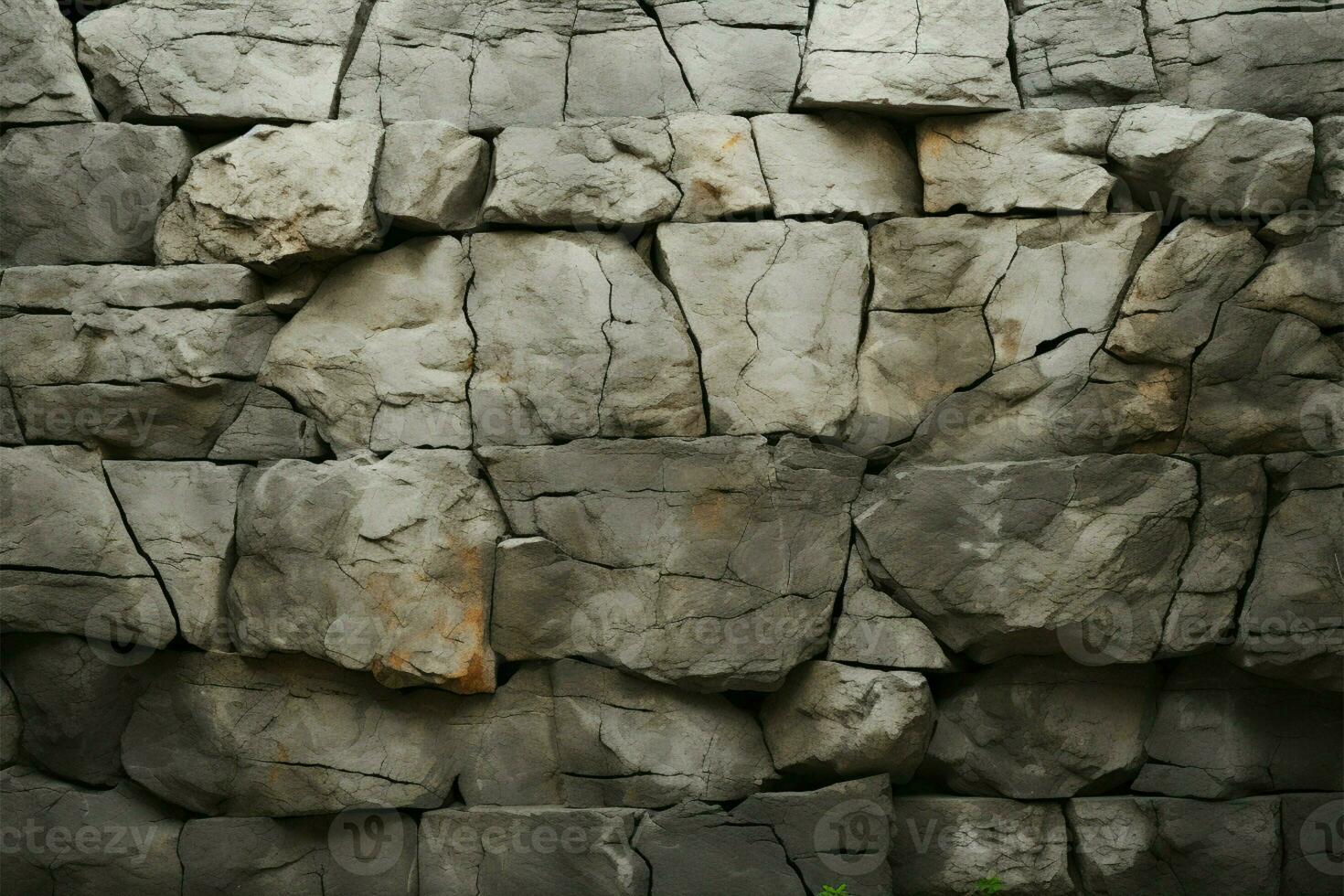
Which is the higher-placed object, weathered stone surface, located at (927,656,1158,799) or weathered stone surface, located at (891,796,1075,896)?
weathered stone surface, located at (927,656,1158,799)

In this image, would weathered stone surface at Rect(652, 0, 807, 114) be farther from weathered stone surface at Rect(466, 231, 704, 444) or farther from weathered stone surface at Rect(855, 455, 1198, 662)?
weathered stone surface at Rect(855, 455, 1198, 662)

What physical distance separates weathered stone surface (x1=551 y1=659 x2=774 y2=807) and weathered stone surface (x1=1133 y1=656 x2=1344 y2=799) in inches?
55.4

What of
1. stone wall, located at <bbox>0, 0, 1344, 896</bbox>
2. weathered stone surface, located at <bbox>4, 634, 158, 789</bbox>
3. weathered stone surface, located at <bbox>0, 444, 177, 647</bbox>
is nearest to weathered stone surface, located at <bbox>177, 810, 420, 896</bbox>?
stone wall, located at <bbox>0, 0, 1344, 896</bbox>

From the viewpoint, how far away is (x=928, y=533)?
3803 millimetres

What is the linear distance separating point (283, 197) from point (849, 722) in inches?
106

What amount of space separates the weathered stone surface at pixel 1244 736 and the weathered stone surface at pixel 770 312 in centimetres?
158

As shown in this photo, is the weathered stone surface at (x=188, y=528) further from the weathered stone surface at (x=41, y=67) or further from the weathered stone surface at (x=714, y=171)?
the weathered stone surface at (x=714, y=171)

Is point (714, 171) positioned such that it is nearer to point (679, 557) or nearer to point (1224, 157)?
A: point (679, 557)

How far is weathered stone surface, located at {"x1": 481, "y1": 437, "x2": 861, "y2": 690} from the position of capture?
12.5ft

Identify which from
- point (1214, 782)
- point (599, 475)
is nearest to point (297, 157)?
point (599, 475)

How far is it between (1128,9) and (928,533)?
6.81 feet

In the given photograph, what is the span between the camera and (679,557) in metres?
3.84

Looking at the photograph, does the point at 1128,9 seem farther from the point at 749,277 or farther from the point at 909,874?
the point at 909,874

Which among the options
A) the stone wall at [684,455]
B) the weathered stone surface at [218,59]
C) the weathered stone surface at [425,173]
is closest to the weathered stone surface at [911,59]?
the stone wall at [684,455]
